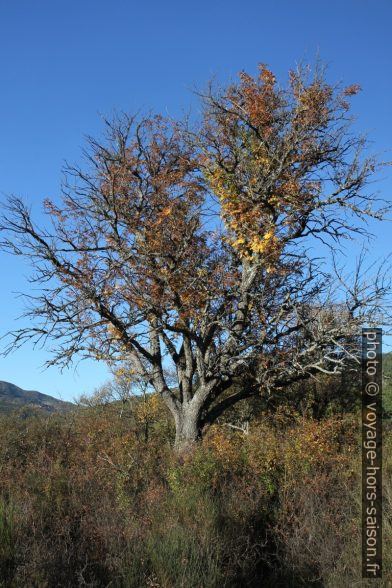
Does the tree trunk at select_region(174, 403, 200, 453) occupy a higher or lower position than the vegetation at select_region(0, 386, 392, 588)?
higher

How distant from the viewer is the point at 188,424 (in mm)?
16766

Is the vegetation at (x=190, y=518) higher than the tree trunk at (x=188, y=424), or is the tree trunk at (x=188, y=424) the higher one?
the tree trunk at (x=188, y=424)

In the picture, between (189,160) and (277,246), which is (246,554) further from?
(189,160)

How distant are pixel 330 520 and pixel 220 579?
306 cm

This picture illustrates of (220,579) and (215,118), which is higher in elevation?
Answer: (215,118)

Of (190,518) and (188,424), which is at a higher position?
(188,424)

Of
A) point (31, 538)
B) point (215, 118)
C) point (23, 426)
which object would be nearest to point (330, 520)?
point (31, 538)

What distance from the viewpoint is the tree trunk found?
16578 mm

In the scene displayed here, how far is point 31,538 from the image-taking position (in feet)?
22.0

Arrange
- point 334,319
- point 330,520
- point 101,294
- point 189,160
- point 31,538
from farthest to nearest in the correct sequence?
point 189,160
point 334,319
point 101,294
point 330,520
point 31,538

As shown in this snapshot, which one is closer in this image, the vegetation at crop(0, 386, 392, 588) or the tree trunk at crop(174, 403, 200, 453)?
the vegetation at crop(0, 386, 392, 588)

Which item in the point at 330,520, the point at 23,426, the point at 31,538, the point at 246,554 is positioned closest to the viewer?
the point at 31,538

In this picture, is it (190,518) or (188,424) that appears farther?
(188,424)

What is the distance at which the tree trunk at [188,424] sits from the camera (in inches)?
653
